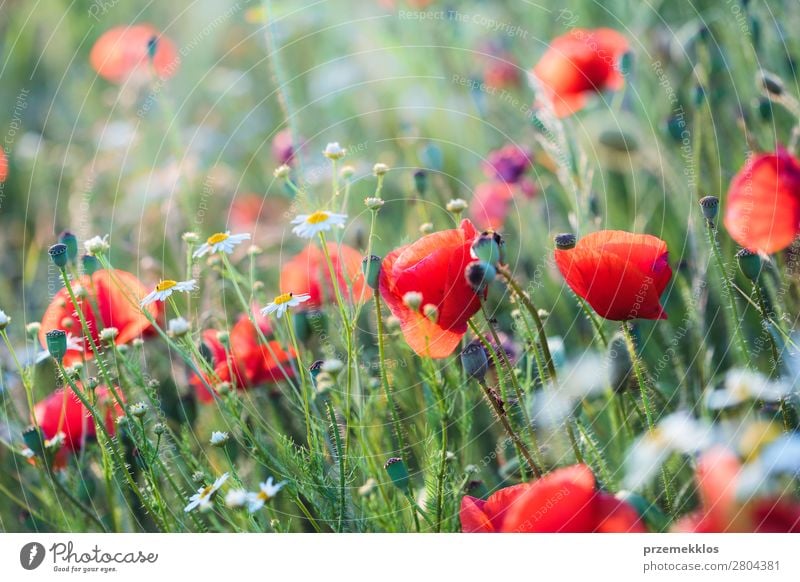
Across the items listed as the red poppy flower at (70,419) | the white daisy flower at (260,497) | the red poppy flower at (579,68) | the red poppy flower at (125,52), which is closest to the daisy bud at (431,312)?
the white daisy flower at (260,497)

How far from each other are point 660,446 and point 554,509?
11cm

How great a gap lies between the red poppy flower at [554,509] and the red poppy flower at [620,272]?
0.08 metres

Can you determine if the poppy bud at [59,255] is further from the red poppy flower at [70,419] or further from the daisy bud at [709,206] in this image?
the daisy bud at [709,206]

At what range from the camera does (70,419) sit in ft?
1.95

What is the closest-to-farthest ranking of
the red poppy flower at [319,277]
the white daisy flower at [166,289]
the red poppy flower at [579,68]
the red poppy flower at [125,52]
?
the white daisy flower at [166,289] < the red poppy flower at [319,277] < the red poppy flower at [579,68] < the red poppy flower at [125,52]

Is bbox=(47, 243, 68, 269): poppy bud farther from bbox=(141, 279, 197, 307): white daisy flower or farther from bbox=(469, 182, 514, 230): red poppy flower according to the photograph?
bbox=(469, 182, 514, 230): red poppy flower

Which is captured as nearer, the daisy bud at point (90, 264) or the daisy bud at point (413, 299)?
the daisy bud at point (413, 299)

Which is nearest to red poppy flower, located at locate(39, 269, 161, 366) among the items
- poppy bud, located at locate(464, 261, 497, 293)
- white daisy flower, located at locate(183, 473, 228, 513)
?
white daisy flower, located at locate(183, 473, 228, 513)

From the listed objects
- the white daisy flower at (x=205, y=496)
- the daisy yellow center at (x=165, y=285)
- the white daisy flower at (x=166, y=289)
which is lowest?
the white daisy flower at (x=205, y=496)

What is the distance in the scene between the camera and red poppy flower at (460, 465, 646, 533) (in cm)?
42

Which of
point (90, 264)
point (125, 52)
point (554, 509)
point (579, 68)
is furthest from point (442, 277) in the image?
point (125, 52)

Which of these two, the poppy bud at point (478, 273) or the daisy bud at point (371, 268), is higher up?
the daisy bud at point (371, 268)

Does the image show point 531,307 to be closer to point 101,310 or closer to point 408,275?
point 408,275

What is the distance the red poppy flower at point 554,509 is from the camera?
415 millimetres
